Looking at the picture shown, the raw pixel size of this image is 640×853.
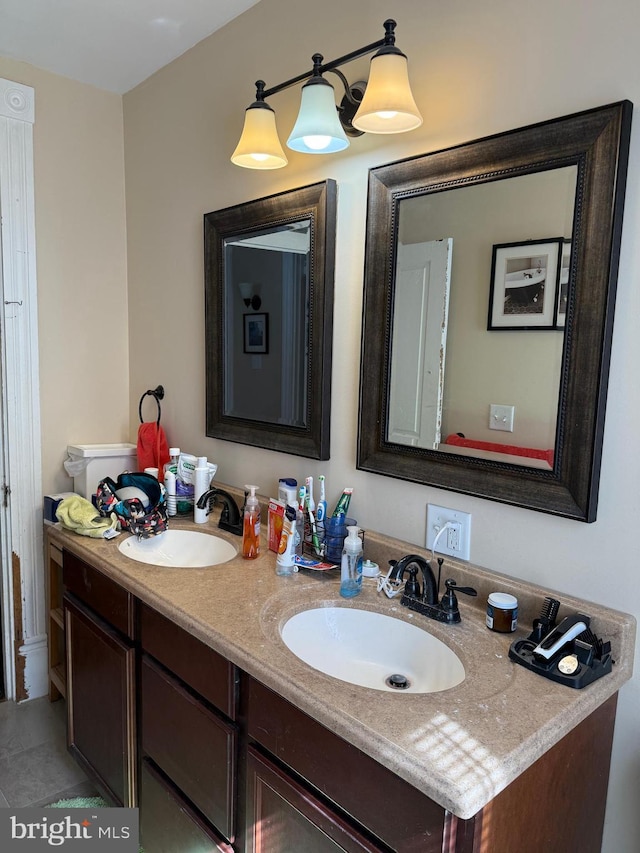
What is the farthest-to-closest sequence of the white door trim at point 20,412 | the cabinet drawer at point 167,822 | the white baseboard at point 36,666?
the white baseboard at point 36,666 < the white door trim at point 20,412 < the cabinet drawer at point 167,822

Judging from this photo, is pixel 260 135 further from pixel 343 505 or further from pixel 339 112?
pixel 343 505

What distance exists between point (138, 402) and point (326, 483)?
118cm

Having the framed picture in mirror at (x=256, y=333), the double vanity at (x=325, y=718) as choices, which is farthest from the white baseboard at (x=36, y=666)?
the framed picture in mirror at (x=256, y=333)

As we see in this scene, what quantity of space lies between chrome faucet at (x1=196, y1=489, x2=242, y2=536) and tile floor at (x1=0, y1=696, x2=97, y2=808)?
3.19 feet

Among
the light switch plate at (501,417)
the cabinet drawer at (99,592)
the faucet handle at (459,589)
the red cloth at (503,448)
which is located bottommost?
the cabinet drawer at (99,592)

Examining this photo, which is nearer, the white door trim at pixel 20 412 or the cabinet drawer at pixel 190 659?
the cabinet drawer at pixel 190 659

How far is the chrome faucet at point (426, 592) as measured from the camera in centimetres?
124

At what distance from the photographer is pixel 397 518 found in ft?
4.93

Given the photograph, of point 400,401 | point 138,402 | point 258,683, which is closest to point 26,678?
point 138,402

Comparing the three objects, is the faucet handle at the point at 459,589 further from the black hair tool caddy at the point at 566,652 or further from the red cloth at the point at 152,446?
the red cloth at the point at 152,446

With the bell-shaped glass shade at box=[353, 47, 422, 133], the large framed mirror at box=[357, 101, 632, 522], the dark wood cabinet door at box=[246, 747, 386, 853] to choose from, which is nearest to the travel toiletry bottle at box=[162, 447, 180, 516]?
the large framed mirror at box=[357, 101, 632, 522]

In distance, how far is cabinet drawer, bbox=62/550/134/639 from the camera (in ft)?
5.08

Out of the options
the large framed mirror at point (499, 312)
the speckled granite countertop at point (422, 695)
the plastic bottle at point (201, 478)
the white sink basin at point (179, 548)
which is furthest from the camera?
the plastic bottle at point (201, 478)

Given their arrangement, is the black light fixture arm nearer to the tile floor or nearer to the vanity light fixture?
the vanity light fixture
